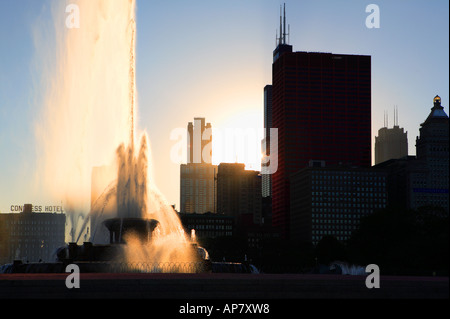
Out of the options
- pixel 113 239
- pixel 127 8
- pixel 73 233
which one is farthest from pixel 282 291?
pixel 127 8

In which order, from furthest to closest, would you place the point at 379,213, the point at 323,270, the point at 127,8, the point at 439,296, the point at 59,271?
the point at 379,213, the point at 127,8, the point at 323,270, the point at 59,271, the point at 439,296

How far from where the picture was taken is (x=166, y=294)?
99.3 ft

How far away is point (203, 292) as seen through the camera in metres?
30.4

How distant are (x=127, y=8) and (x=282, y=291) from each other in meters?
43.3

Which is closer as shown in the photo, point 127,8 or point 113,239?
point 113,239

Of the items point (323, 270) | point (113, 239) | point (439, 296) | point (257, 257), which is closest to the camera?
point (439, 296)

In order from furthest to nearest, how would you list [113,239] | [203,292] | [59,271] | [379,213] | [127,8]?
[379,213]
[127,8]
[113,239]
[59,271]
[203,292]

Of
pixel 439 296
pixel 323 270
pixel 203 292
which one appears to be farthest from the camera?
pixel 323 270

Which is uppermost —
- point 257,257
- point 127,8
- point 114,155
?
point 127,8

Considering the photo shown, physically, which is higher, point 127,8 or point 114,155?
point 127,8
